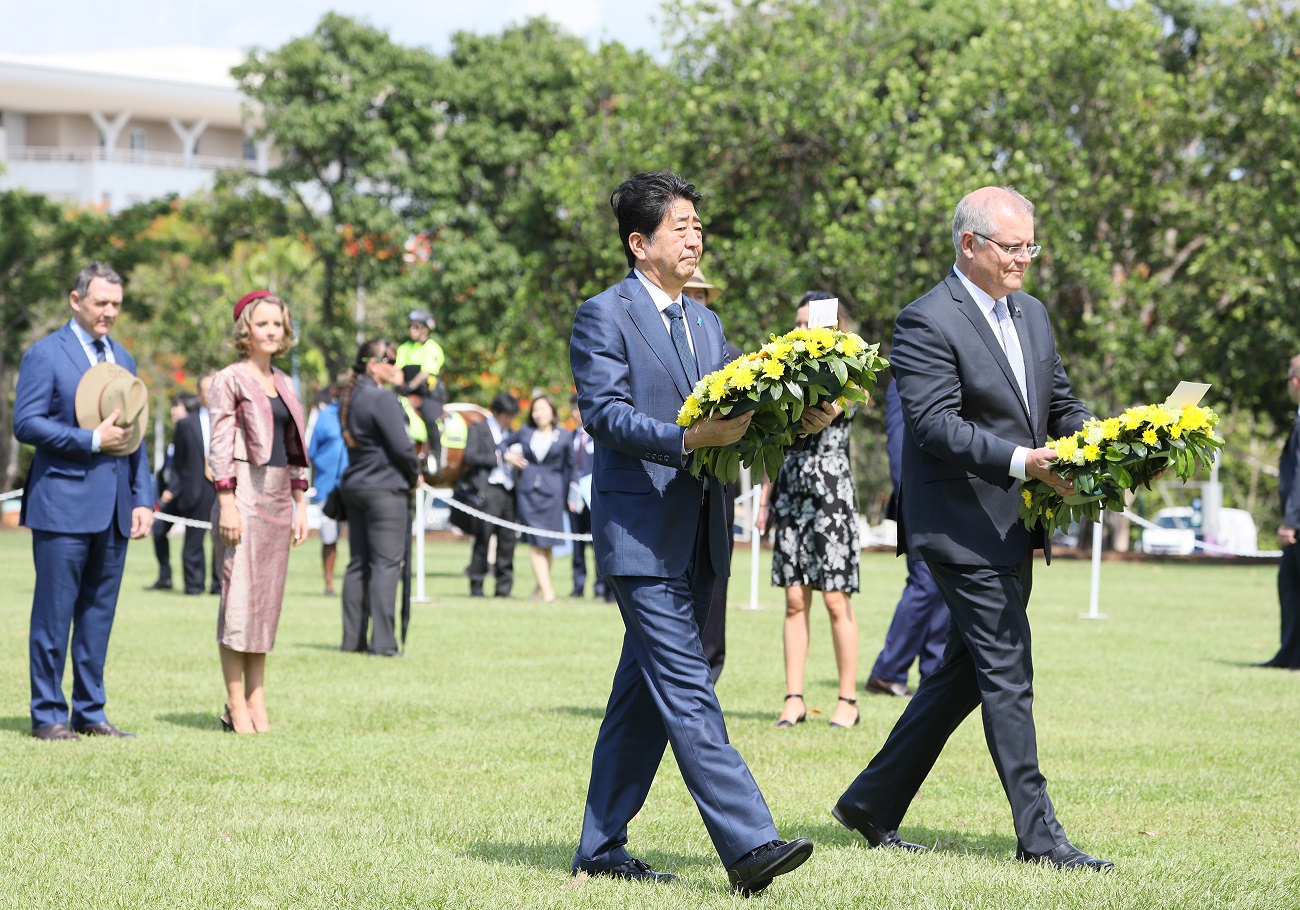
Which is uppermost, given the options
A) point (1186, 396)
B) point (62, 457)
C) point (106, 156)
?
point (106, 156)

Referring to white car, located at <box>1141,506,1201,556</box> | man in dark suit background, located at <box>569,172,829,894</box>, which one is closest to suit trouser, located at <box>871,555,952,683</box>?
man in dark suit background, located at <box>569,172,829,894</box>

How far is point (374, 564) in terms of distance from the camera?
12.4m

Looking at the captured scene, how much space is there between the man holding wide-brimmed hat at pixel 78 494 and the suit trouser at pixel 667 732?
3720 mm

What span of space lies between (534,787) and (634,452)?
2.65 meters

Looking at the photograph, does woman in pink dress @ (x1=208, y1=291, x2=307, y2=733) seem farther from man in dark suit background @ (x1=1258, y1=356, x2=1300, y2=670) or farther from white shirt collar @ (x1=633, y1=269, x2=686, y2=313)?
man in dark suit background @ (x1=1258, y1=356, x2=1300, y2=670)

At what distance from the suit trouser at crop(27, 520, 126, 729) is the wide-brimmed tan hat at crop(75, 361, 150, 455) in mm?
522

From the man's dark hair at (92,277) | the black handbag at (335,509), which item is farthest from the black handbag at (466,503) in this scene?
the man's dark hair at (92,277)

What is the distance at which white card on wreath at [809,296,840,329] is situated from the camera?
5.05m

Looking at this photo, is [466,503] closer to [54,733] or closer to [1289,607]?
[1289,607]

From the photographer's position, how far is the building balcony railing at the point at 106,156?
83.7m

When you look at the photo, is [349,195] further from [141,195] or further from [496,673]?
[141,195]

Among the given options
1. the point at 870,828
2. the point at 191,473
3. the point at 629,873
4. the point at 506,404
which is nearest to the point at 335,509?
the point at 191,473

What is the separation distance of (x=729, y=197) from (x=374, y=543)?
843 inches

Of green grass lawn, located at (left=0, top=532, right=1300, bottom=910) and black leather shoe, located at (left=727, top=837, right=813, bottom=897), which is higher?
black leather shoe, located at (left=727, top=837, right=813, bottom=897)
